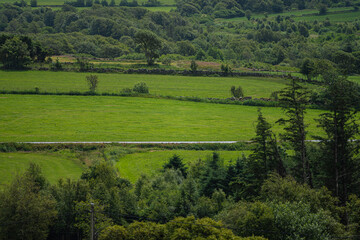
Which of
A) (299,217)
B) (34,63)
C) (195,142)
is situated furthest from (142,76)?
(299,217)

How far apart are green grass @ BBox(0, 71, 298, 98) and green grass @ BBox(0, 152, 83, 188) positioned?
38187 millimetres

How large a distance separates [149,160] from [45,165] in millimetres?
13659

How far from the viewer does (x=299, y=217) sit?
101ft

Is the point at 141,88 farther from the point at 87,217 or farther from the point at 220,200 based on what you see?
the point at 87,217

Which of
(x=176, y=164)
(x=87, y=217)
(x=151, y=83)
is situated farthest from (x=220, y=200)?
(x=151, y=83)

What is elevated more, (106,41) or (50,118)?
(106,41)

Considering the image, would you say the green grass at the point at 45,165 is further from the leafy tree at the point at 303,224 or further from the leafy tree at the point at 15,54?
the leafy tree at the point at 15,54

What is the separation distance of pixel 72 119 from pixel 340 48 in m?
116

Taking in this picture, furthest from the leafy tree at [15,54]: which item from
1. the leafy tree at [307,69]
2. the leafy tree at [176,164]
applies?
the leafy tree at [176,164]

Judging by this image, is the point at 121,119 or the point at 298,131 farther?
the point at 121,119

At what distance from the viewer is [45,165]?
186 ft

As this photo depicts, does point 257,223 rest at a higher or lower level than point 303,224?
lower

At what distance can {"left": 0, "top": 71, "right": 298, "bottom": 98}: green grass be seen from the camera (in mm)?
99750

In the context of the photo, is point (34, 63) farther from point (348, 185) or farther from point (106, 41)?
point (348, 185)
